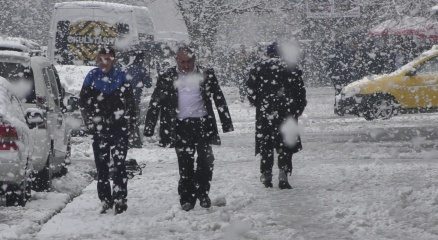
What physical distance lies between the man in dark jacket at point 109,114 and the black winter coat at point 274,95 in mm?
1886

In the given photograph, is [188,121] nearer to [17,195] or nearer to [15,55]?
[17,195]

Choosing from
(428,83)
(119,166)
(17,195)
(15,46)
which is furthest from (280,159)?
(428,83)

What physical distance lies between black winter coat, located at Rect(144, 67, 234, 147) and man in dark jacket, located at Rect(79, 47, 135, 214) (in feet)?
0.95

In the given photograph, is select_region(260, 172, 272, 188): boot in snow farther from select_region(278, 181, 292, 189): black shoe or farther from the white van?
the white van

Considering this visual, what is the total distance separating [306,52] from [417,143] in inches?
1007

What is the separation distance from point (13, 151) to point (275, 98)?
314 centimetres

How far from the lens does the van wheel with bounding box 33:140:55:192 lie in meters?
10.4

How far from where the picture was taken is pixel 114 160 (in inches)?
338

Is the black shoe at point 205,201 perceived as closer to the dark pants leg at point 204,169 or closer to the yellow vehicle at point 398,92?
the dark pants leg at point 204,169

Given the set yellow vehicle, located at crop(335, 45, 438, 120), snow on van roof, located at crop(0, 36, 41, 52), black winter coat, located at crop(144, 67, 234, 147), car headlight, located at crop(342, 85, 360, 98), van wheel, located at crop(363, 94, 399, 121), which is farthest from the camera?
car headlight, located at crop(342, 85, 360, 98)

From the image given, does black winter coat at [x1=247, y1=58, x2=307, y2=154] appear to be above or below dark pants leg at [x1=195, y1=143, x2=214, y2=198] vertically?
above

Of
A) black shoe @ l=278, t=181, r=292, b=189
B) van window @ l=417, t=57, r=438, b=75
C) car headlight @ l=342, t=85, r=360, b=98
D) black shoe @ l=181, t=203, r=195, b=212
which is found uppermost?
van window @ l=417, t=57, r=438, b=75

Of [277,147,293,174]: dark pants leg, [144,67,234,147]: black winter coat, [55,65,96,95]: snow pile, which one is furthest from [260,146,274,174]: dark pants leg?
[55,65,96,95]: snow pile

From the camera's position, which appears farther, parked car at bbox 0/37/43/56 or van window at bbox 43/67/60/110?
van window at bbox 43/67/60/110
